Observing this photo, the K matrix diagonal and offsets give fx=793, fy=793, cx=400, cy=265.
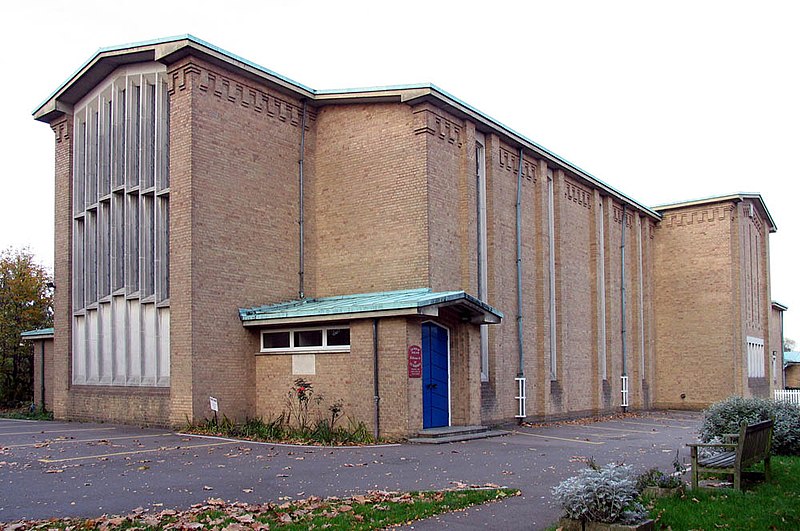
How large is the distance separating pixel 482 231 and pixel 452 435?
7394mm

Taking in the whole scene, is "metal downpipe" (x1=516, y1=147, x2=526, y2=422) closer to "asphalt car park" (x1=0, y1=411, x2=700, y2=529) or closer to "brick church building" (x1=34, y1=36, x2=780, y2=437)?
"brick church building" (x1=34, y1=36, x2=780, y2=437)

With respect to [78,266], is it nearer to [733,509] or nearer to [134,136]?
[134,136]

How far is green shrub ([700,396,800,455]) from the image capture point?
14156 millimetres

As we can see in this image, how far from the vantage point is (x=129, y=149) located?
22500 mm

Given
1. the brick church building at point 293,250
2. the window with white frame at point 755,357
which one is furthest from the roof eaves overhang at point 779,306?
the brick church building at point 293,250

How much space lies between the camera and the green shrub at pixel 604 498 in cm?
779

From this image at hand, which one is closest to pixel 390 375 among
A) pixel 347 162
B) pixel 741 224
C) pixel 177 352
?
pixel 177 352

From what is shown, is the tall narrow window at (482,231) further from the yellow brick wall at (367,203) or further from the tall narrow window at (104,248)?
the tall narrow window at (104,248)

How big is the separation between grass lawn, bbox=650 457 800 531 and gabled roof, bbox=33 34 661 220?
44.0 ft

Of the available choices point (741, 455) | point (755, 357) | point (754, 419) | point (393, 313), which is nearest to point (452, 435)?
point (393, 313)

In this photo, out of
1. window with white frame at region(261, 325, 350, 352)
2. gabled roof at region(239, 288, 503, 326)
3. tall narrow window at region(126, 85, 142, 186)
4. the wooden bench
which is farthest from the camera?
tall narrow window at region(126, 85, 142, 186)

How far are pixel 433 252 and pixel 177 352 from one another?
6980 mm

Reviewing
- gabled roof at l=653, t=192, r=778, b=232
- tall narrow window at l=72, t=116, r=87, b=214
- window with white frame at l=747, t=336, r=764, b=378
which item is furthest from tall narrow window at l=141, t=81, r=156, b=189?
window with white frame at l=747, t=336, r=764, b=378

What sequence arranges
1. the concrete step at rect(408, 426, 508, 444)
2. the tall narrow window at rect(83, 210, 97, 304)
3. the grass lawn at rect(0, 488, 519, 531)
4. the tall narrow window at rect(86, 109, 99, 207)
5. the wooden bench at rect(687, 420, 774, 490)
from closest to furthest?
the grass lawn at rect(0, 488, 519, 531), the wooden bench at rect(687, 420, 774, 490), the concrete step at rect(408, 426, 508, 444), the tall narrow window at rect(83, 210, 97, 304), the tall narrow window at rect(86, 109, 99, 207)
